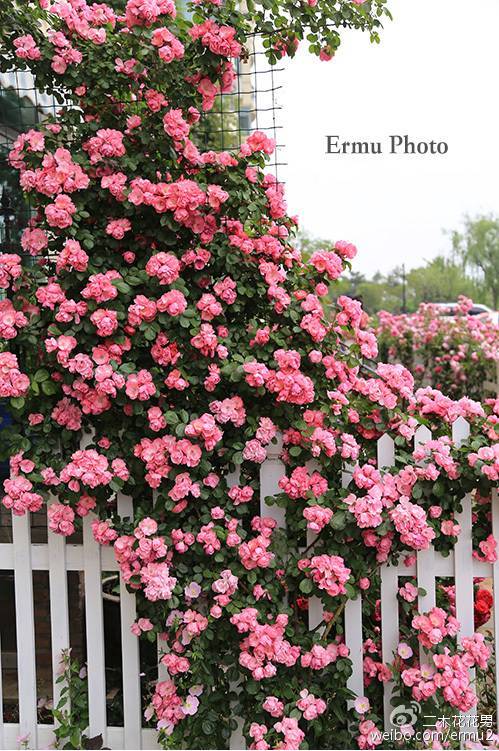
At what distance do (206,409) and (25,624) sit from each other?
2.97 ft

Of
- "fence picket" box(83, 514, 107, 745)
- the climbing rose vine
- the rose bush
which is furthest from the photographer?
the rose bush

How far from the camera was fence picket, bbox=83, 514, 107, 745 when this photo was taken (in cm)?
236

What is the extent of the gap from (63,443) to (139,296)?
54 centimetres

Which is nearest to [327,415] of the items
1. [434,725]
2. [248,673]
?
[248,673]

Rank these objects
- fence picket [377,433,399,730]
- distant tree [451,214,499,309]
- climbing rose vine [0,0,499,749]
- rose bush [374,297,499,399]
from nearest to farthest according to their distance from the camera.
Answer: climbing rose vine [0,0,499,749] < fence picket [377,433,399,730] < rose bush [374,297,499,399] < distant tree [451,214,499,309]

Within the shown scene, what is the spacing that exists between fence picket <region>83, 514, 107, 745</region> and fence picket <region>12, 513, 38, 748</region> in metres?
0.19

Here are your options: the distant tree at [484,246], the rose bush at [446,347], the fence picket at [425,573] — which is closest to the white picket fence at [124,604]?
the fence picket at [425,573]

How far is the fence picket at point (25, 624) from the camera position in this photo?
2.40 m

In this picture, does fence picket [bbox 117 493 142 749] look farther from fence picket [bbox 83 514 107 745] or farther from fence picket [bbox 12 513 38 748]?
Answer: fence picket [bbox 12 513 38 748]

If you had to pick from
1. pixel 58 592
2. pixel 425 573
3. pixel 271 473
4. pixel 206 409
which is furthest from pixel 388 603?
pixel 58 592

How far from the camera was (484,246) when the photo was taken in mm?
39969

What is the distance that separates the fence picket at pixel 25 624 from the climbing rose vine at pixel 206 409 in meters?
0.18

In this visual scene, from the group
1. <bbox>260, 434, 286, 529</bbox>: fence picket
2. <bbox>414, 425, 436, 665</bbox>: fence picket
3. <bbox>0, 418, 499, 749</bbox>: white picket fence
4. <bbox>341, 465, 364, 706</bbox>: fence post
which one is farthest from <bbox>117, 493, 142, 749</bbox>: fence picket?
<bbox>414, 425, 436, 665</bbox>: fence picket

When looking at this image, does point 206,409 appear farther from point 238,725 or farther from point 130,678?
point 238,725
